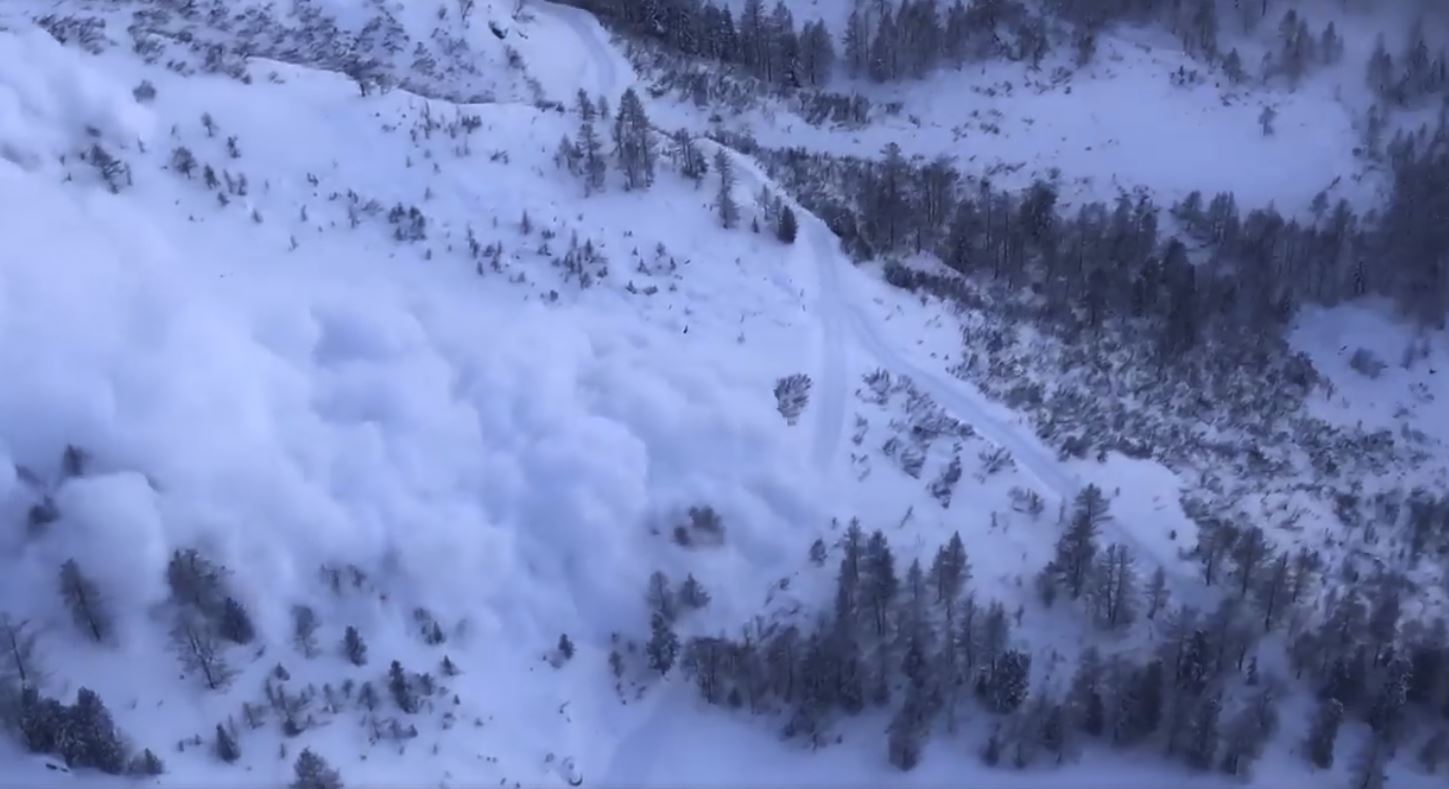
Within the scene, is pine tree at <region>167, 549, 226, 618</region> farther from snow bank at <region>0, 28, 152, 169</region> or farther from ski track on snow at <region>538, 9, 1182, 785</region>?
snow bank at <region>0, 28, 152, 169</region>

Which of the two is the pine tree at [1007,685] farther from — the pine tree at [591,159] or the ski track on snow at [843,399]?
the pine tree at [591,159]

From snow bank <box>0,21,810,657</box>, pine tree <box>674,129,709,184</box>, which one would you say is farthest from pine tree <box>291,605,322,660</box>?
pine tree <box>674,129,709,184</box>

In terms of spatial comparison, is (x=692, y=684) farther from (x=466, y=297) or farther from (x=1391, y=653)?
(x=1391, y=653)

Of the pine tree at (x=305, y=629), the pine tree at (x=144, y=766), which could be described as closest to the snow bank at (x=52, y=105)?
the pine tree at (x=305, y=629)

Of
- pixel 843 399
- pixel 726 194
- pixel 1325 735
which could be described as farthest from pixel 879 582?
pixel 726 194

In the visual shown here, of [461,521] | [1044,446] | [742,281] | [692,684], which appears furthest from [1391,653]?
[461,521]
